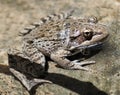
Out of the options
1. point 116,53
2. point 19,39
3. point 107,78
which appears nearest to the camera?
point 107,78

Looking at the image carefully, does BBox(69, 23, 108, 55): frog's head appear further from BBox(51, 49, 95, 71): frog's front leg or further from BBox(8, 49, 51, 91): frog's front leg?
BBox(8, 49, 51, 91): frog's front leg

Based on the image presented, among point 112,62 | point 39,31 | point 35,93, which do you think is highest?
point 39,31

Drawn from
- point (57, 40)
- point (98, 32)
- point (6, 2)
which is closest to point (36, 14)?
point (6, 2)

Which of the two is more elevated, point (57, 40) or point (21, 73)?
point (57, 40)

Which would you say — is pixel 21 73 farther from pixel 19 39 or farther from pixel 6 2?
pixel 6 2

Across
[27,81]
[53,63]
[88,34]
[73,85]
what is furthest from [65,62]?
[27,81]

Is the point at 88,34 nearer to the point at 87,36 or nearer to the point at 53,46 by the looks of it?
the point at 87,36

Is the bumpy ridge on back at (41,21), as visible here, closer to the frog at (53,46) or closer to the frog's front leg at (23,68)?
the frog at (53,46)

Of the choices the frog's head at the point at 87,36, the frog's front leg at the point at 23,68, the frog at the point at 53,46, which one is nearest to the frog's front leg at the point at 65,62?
the frog at the point at 53,46
